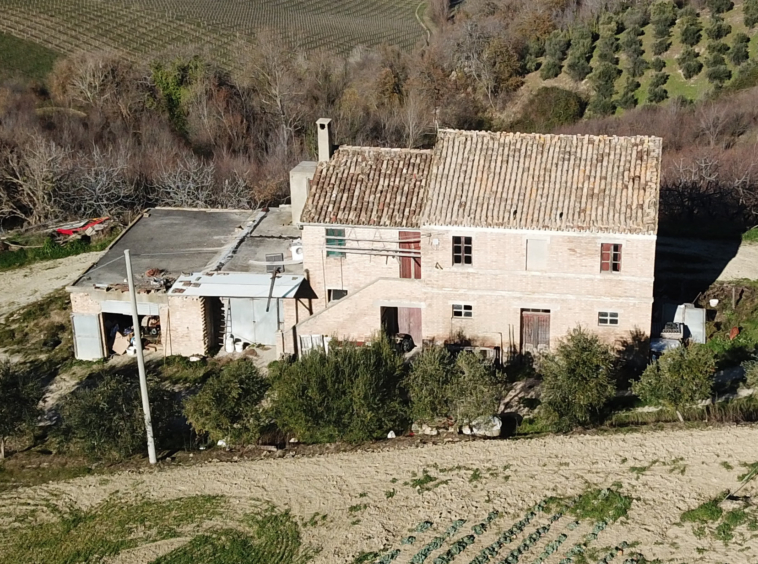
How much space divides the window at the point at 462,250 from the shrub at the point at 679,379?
7127mm

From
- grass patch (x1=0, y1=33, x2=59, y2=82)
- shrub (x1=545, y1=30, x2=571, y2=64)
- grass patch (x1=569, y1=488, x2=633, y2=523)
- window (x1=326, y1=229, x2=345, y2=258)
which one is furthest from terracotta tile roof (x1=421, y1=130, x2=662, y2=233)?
grass patch (x1=0, y1=33, x2=59, y2=82)

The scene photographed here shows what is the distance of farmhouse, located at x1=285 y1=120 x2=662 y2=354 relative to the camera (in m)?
31.8

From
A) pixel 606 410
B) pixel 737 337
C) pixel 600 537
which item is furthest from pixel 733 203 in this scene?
pixel 600 537

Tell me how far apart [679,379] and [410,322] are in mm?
10275

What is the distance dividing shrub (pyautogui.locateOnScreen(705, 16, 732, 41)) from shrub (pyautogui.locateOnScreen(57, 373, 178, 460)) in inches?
2185

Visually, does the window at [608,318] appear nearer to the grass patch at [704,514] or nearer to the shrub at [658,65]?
the grass patch at [704,514]

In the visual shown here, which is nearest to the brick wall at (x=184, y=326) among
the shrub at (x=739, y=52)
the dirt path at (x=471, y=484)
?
the dirt path at (x=471, y=484)

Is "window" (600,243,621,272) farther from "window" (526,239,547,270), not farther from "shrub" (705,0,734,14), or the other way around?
"shrub" (705,0,734,14)

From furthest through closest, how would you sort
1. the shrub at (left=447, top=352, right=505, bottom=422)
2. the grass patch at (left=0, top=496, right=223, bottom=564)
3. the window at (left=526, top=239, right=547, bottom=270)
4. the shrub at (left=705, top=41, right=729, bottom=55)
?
the shrub at (left=705, top=41, right=729, bottom=55) < the window at (left=526, top=239, right=547, bottom=270) < the shrub at (left=447, top=352, right=505, bottom=422) < the grass patch at (left=0, top=496, right=223, bottom=564)

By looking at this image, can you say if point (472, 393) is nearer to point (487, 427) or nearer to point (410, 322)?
point (487, 427)

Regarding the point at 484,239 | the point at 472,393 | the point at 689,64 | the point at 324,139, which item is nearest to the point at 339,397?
the point at 472,393

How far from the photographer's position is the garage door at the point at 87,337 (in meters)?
36.5

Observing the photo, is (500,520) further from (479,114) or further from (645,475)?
(479,114)

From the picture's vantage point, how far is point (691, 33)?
71.1 meters
